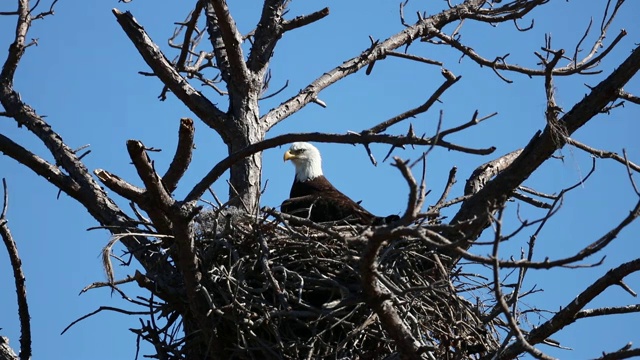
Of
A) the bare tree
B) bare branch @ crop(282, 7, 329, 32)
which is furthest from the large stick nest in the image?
bare branch @ crop(282, 7, 329, 32)

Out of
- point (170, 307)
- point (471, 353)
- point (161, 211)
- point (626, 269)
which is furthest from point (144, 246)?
point (626, 269)

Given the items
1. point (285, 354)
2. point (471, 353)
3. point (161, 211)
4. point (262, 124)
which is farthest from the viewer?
point (262, 124)

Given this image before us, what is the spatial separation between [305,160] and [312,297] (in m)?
3.22

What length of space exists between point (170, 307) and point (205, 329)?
1.02 feet

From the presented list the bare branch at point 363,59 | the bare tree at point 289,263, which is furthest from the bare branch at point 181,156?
the bare branch at point 363,59

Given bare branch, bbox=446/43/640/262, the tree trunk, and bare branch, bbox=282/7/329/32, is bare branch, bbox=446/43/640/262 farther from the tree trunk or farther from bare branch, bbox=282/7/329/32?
bare branch, bbox=282/7/329/32

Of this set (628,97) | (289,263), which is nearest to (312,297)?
(289,263)

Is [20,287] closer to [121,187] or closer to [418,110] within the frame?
[121,187]

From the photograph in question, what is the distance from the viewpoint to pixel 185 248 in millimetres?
5461

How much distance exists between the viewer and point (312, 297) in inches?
240

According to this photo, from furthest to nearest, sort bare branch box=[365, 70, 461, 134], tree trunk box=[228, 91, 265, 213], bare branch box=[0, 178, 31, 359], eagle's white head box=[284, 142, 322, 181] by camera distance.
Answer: eagle's white head box=[284, 142, 322, 181] < tree trunk box=[228, 91, 265, 213] < bare branch box=[0, 178, 31, 359] < bare branch box=[365, 70, 461, 134]

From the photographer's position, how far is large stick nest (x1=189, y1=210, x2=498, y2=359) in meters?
5.74

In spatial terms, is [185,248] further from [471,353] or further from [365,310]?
[471,353]

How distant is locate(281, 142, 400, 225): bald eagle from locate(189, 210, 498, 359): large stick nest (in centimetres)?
33
